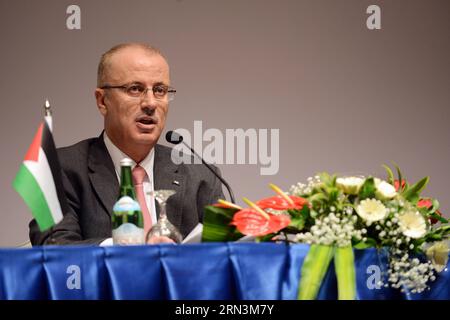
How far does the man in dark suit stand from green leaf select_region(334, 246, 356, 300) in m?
1.05

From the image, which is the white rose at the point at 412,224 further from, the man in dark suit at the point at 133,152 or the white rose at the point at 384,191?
the man in dark suit at the point at 133,152

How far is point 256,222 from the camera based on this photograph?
2016 mm

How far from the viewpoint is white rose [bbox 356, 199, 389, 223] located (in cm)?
197

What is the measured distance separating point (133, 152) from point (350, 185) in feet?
3.99

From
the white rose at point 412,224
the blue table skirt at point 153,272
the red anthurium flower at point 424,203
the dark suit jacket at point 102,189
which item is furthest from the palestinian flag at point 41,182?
the red anthurium flower at point 424,203

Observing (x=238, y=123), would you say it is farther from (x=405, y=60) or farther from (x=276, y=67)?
(x=405, y=60)

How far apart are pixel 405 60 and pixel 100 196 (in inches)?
72.1

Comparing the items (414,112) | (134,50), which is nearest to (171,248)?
(134,50)

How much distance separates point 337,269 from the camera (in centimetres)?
191

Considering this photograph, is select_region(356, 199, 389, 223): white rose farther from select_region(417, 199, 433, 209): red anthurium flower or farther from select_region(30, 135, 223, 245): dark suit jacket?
select_region(30, 135, 223, 245): dark suit jacket

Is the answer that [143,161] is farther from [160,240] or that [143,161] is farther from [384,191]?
[384,191]

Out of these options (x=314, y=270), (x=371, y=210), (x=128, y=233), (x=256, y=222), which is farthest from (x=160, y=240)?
(x=371, y=210)

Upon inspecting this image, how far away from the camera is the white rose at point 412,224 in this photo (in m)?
1.97

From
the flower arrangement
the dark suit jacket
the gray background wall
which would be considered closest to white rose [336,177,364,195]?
the flower arrangement
